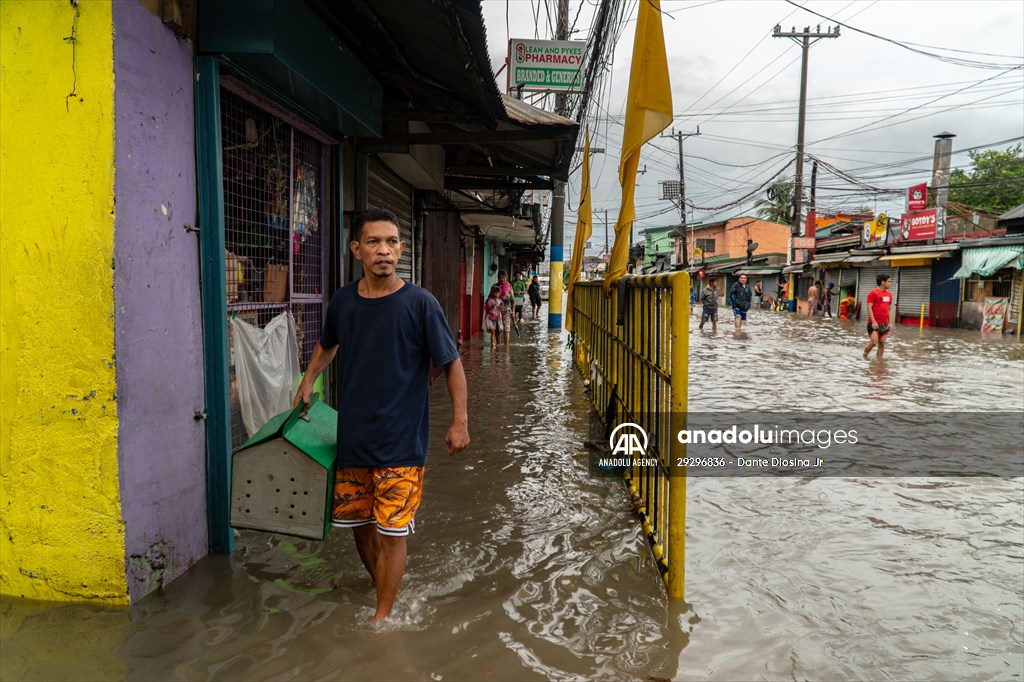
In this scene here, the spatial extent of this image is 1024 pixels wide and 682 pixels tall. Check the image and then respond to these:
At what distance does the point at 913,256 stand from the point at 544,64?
23.5 m

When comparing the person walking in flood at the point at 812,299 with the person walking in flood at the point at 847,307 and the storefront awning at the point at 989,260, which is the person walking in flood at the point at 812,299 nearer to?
the person walking in flood at the point at 847,307

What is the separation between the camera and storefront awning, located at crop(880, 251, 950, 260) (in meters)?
26.5

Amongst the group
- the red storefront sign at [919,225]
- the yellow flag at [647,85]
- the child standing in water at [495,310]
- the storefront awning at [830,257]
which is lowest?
the child standing in water at [495,310]

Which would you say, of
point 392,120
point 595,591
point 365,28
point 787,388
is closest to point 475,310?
point 787,388

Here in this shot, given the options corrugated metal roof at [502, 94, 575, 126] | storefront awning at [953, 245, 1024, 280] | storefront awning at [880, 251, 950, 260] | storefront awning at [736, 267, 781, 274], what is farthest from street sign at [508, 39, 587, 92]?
storefront awning at [736, 267, 781, 274]

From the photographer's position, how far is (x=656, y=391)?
390 cm

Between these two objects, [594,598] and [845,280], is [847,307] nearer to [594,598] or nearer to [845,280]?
[845,280]

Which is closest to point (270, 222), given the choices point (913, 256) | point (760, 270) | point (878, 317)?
point (878, 317)

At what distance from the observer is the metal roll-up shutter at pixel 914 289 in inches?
1115

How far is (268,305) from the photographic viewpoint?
4457 millimetres

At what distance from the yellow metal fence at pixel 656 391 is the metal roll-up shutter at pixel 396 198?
2123 mm

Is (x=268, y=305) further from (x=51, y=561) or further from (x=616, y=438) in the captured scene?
(x=616, y=438)

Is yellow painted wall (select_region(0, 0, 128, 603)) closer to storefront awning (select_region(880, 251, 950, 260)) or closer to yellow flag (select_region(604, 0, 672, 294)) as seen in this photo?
yellow flag (select_region(604, 0, 672, 294))

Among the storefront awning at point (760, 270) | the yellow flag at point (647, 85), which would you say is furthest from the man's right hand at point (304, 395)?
the storefront awning at point (760, 270)
